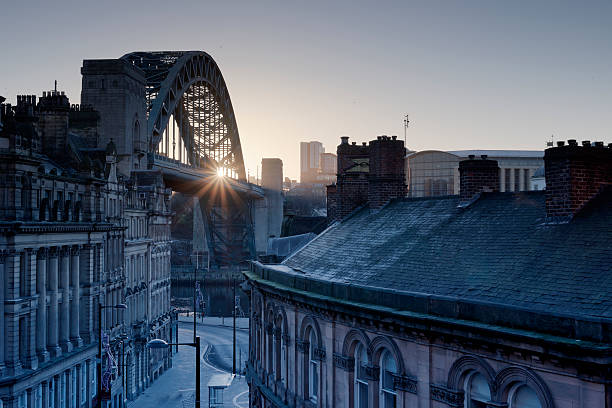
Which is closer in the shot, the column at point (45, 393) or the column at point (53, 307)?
the column at point (45, 393)

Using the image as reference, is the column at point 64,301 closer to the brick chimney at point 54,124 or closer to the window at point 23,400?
the window at point 23,400

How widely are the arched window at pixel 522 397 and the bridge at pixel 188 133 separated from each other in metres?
47.4

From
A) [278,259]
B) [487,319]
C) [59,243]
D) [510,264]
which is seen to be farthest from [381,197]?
[59,243]

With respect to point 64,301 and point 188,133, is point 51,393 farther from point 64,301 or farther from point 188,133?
point 188,133

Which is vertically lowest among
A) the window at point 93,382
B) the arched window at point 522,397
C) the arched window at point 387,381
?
the window at point 93,382

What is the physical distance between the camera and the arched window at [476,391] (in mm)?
15047

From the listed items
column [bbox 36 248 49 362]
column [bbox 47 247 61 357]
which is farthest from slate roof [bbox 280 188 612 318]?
column [bbox 47 247 61 357]

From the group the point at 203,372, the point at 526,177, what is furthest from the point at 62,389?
the point at 526,177

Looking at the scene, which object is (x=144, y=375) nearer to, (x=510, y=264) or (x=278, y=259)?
(x=278, y=259)

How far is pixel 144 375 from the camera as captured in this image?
178 feet

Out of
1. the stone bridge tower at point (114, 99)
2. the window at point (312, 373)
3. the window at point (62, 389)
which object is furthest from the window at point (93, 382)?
the window at point (312, 373)

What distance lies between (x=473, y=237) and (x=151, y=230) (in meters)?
42.6

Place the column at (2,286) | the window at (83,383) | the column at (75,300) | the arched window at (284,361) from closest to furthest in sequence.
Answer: the arched window at (284,361) < the column at (2,286) < the column at (75,300) < the window at (83,383)

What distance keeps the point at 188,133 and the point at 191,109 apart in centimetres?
977
